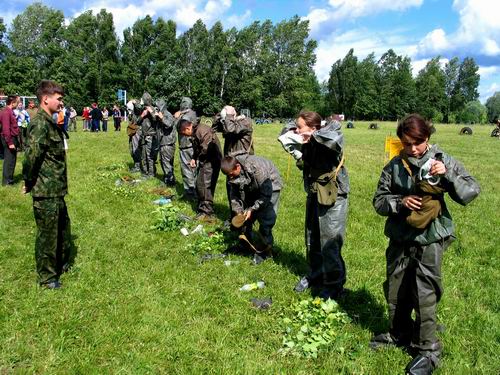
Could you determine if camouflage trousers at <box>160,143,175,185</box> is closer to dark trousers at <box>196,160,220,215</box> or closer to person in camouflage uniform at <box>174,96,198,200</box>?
person in camouflage uniform at <box>174,96,198,200</box>

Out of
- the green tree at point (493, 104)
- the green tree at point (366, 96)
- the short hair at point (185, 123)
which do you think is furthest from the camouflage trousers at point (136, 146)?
the green tree at point (493, 104)

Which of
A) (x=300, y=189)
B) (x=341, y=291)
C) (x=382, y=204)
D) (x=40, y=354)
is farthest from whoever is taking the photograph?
Answer: (x=300, y=189)

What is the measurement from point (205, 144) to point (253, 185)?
2641 millimetres

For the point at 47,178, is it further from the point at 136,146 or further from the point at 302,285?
the point at 136,146

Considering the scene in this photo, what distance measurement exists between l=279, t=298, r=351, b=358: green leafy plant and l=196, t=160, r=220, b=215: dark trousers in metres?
4.04

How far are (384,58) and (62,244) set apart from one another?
9664 centimetres

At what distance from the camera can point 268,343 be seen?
4312 millimetres

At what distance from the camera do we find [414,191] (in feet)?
11.8

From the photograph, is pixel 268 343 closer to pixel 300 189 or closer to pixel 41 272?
pixel 41 272

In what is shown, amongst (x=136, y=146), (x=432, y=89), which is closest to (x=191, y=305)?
(x=136, y=146)

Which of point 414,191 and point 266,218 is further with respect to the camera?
point 266,218

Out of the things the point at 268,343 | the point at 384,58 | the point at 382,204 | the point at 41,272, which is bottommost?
the point at 268,343

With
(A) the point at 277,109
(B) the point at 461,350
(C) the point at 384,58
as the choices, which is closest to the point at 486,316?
(B) the point at 461,350

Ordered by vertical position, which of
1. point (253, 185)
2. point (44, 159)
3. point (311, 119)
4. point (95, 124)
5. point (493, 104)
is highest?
point (493, 104)
